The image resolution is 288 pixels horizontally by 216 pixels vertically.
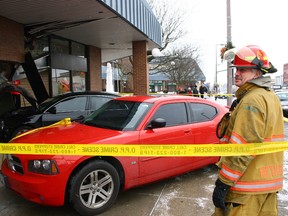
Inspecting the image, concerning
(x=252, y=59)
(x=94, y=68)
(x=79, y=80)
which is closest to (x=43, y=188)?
(x=252, y=59)

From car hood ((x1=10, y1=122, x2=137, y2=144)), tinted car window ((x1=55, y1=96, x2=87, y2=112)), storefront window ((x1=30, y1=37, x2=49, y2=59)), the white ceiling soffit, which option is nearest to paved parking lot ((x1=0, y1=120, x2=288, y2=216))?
car hood ((x1=10, y1=122, x2=137, y2=144))

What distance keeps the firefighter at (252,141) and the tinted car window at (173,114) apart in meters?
2.19

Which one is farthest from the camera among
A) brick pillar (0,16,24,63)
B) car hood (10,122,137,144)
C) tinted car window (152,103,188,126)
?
brick pillar (0,16,24,63)

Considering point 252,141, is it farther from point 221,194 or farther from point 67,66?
point 67,66

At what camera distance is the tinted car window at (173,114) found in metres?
4.40

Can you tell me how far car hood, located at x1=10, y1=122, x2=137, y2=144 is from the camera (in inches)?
141

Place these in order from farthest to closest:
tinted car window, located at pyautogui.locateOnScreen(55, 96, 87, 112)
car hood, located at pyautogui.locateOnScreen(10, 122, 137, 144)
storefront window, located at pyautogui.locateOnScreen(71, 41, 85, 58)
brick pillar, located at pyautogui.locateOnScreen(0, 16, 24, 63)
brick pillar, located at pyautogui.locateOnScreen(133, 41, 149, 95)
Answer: storefront window, located at pyautogui.locateOnScreen(71, 41, 85, 58)
brick pillar, located at pyautogui.locateOnScreen(133, 41, 149, 95)
brick pillar, located at pyautogui.locateOnScreen(0, 16, 24, 63)
tinted car window, located at pyautogui.locateOnScreen(55, 96, 87, 112)
car hood, located at pyautogui.locateOnScreen(10, 122, 137, 144)

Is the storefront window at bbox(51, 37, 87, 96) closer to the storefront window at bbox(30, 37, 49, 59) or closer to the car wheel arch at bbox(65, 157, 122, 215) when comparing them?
the storefront window at bbox(30, 37, 49, 59)

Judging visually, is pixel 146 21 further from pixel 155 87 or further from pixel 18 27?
pixel 155 87

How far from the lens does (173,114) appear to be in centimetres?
455

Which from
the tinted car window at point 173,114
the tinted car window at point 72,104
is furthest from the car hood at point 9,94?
the tinted car window at point 173,114

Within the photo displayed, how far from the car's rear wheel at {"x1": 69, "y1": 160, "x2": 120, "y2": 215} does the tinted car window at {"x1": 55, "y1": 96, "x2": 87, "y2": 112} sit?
13.7 ft

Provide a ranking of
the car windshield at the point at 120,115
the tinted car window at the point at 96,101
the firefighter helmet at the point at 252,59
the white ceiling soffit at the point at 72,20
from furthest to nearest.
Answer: the tinted car window at the point at 96,101
the white ceiling soffit at the point at 72,20
the car windshield at the point at 120,115
the firefighter helmet at the point at 252,59

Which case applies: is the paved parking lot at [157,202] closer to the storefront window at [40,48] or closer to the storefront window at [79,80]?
the storefront window at [40,48]
